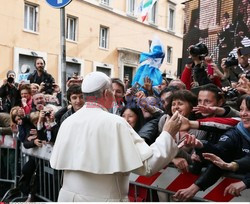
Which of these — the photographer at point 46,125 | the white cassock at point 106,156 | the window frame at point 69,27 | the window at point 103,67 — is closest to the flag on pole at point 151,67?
the photographer at point 46,125

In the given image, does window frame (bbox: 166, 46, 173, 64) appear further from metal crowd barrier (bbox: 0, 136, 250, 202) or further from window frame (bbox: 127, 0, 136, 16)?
metal crowd barrier (bbox: 0, 136, 250, 202)

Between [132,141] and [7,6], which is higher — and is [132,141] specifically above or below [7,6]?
below

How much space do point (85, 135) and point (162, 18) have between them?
92.9 feet

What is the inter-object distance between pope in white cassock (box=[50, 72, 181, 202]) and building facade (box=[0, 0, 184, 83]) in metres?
15.8

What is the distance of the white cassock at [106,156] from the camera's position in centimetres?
270

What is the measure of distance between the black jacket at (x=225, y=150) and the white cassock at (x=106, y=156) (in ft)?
1.29

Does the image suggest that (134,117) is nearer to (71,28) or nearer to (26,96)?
(26,96)

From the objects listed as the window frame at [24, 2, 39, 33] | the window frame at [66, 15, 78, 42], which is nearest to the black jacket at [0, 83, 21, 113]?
the window frame at [24, 2, 39, 33]

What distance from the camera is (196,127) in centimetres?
309

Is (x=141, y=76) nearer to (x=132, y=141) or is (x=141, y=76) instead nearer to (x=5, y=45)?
(x=132, y=141)

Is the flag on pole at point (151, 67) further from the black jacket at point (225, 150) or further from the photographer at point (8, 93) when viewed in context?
the black jacket at point (225, 150)

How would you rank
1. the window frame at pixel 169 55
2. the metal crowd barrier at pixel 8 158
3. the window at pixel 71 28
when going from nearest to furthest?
1. the metal crowd barrier at pixel 8 158
2. the window at pixel 71 28
3. the window frame at pixel 169 55

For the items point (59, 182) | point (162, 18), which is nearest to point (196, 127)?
point (59, 182)

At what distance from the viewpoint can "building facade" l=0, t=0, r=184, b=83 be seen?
61.6ft
